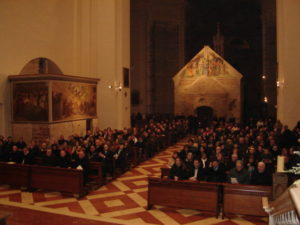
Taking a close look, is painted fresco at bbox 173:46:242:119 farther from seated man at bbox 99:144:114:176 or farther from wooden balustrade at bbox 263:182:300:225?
wooden balustrade at bbox 263:182:300:225

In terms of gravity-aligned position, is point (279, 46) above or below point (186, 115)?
above

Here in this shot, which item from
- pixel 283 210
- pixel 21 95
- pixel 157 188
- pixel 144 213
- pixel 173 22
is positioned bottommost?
A: pixel 144 213

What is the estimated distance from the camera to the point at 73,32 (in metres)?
21.3

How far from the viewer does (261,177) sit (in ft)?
28.4

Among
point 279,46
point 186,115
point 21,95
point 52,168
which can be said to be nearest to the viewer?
point 52,168

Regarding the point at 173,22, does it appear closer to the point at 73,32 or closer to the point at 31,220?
the point at 73,32

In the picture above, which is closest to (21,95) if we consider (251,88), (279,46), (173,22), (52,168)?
(52,168)

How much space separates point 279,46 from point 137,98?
1545cm

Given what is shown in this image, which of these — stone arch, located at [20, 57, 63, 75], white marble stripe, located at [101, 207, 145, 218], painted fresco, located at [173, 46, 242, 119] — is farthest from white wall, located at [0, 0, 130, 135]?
white marble stripe, located at [101, 207, 145, 218]

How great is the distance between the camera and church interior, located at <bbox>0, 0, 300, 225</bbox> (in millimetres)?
8508

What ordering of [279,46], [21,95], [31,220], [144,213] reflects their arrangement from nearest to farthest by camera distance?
[31,220], [144,213], [21,95], [279,46]

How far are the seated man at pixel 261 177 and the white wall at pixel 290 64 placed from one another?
36.4ft

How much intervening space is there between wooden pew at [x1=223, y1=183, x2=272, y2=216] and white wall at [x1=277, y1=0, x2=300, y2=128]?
12.0 metres

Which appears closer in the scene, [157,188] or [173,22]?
[157,188]
